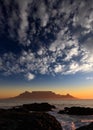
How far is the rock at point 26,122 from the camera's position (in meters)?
19.9

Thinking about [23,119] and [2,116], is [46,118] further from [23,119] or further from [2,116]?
[2,116]

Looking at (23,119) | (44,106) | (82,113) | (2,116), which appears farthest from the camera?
(44,106)

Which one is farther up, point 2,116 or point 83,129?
point 2,116

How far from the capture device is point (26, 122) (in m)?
20.7

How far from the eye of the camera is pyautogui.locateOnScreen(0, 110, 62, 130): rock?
65.4ft

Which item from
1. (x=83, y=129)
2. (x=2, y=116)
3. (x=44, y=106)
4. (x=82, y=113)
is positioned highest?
(x=44, y=106)

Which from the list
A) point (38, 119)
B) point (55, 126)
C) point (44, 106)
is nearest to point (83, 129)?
point (55, 126)

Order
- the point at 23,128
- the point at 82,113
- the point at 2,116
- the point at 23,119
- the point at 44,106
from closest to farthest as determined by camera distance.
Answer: the point at 23,128
the point at 23,119
the point at 2,116
the point at 82,113
the point at 44,106

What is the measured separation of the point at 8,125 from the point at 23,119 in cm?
197

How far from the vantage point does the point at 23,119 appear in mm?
21422

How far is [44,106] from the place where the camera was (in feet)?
258

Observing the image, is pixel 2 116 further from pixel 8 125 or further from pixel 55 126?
pixel 55 126

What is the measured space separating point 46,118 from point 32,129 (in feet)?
10.1

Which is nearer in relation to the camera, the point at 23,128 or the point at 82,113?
the point at 23,128
